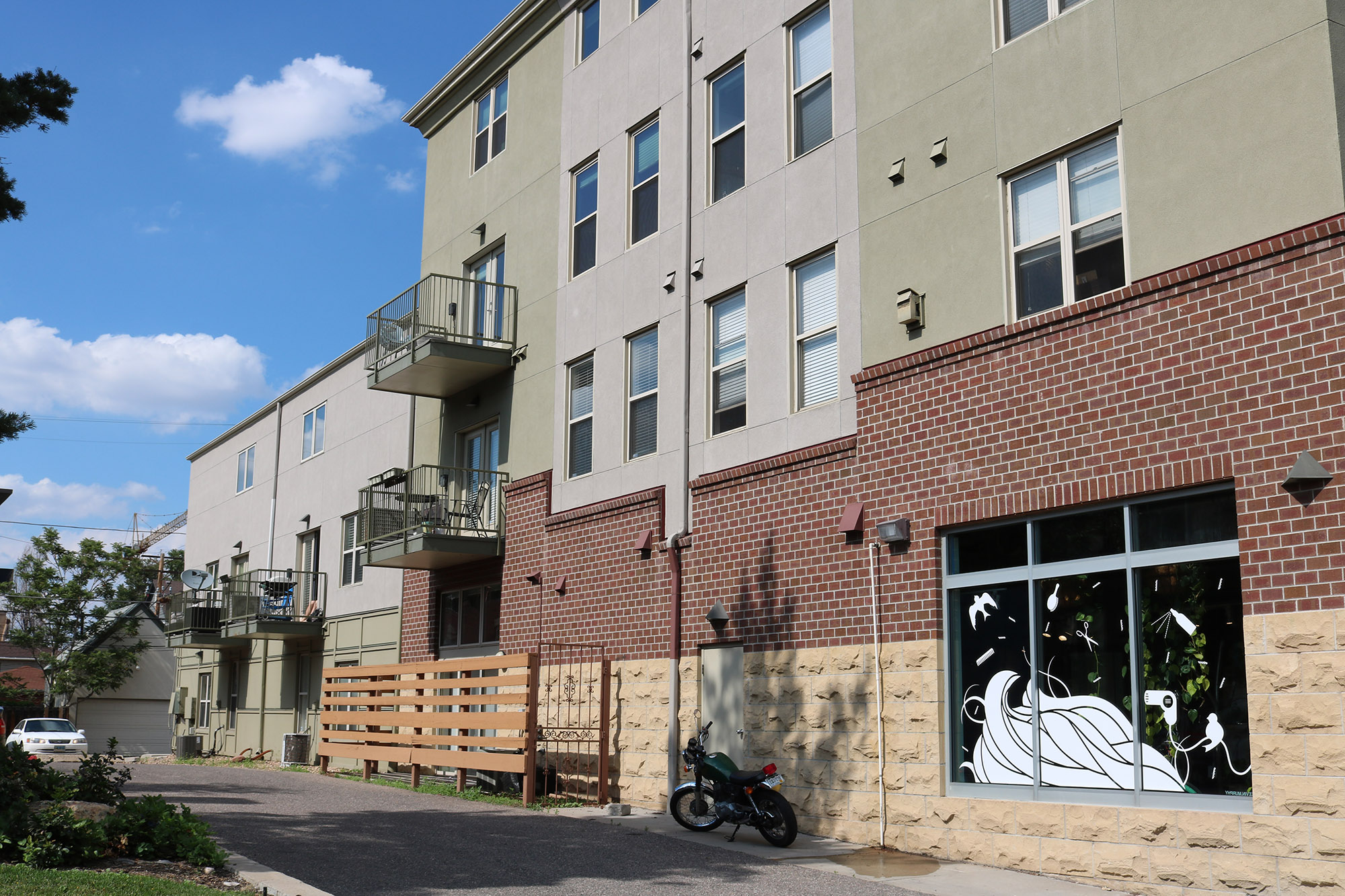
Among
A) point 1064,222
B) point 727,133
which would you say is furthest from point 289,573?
point 1064,222

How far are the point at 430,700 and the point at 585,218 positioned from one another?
7.92 m

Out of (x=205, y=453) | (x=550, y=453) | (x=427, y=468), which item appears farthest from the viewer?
(x=205, y=453)

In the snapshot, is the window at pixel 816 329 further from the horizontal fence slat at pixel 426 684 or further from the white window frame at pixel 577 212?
the horizontal fence slat at pixel 426 684

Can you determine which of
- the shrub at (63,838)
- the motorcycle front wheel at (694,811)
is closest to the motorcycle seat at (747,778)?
the motorcycle front wheel at (694,811)

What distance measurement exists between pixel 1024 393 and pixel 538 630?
974 centimetres

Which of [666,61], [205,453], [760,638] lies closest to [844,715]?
[760,638]

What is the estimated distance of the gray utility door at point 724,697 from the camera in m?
14.6

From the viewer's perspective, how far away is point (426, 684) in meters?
18.8

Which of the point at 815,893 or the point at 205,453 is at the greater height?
the point at 205,453

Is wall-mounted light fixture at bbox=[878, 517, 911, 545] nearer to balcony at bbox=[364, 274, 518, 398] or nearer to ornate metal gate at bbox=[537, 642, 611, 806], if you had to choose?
ornate metal gate at bbox=[537, 642, 611, 806]

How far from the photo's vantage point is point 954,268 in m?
12.4

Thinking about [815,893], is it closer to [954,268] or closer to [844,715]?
[844,715]

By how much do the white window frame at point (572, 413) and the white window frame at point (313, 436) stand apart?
12.6 metres

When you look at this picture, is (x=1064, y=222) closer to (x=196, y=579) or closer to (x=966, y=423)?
(x=966, y=423)
